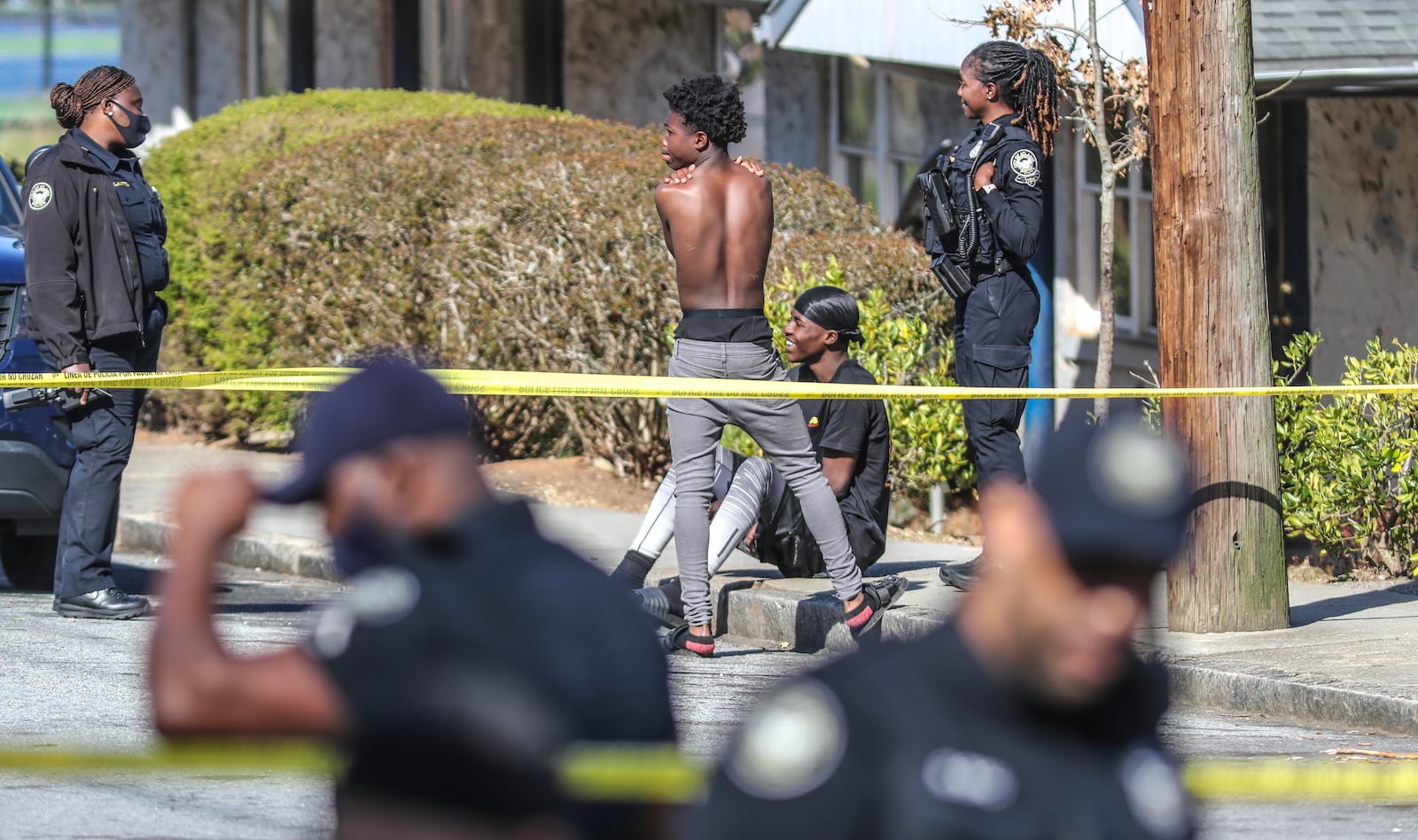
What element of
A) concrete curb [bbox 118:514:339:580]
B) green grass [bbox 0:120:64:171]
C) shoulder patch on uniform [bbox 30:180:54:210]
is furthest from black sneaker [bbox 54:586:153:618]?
green grass [bbox 0:120:64:171]

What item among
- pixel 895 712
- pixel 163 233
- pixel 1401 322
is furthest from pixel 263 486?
pixel 1401 322

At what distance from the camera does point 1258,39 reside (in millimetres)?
10469

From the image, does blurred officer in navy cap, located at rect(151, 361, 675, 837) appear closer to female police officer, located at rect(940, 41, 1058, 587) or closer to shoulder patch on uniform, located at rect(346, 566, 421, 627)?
shoulder patch on uniform, located at rect(346, 566, 421, 627)

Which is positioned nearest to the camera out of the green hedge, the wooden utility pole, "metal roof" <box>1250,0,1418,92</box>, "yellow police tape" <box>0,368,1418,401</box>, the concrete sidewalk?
the concrete sidewalk

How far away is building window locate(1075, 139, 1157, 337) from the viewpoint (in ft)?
43.3

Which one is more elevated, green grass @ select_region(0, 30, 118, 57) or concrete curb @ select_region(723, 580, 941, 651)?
green grass @ select_region(0, 30, 118, 57)

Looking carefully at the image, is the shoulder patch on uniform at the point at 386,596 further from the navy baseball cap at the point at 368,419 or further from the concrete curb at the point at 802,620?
the concrete curb at the point at 802,620

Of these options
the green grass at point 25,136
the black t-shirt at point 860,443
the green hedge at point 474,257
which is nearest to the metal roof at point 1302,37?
the green hedge at point 474,257

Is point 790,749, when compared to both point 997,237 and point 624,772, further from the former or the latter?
point 997,237

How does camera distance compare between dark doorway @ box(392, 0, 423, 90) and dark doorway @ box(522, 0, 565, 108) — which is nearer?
dark doorway @ box(522, 0, 565, 108)

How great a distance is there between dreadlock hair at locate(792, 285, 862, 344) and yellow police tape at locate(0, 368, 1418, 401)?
0.69 meters

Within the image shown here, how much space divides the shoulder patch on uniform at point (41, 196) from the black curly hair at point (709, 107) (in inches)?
92.9

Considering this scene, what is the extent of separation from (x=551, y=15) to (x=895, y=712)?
1594cm

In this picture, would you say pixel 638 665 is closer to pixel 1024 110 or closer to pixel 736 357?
pixel 736 357
